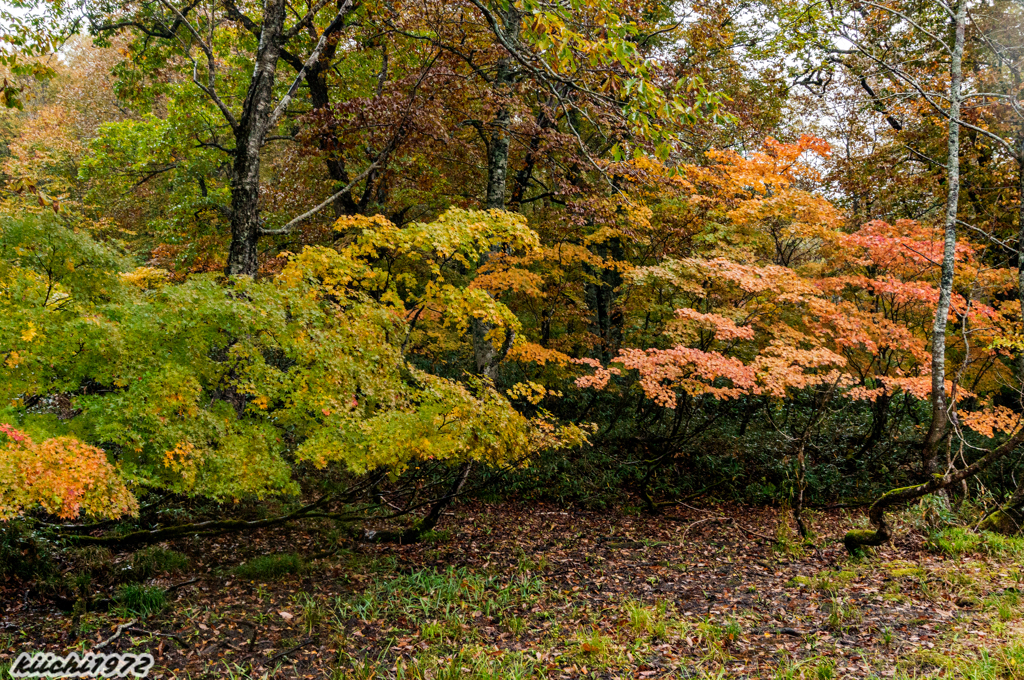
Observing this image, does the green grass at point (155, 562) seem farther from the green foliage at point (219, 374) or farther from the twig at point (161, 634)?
the green foliage at point (219, 374)

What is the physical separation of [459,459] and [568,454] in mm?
5944

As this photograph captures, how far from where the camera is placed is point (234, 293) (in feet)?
16.4

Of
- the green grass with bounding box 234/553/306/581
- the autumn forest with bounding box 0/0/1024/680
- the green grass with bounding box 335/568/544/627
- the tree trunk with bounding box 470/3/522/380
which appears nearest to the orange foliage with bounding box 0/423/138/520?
the autumn forest with bounding box 0/0/1024/680

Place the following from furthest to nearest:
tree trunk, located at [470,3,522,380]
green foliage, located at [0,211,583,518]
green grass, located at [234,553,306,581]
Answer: tree trunk, located at [470,3,522,380] < green grass, located at [234,553,306,581] < green foliage, located at [0,211,583,518]

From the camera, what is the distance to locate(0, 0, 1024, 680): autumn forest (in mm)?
4484

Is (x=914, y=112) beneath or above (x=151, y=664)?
above

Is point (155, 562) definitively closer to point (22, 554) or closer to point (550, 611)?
point (22, 554)

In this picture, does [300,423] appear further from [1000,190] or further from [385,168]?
[1000,190]

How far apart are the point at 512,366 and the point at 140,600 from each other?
901 cm

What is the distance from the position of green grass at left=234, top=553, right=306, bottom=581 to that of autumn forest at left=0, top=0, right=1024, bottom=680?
0.10ft

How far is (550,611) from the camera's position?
5.81 metres

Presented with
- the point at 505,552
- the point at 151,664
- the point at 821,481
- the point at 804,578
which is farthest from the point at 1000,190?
the point at 151,664

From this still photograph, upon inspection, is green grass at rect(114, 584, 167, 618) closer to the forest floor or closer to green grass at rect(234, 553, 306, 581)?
the forest floor

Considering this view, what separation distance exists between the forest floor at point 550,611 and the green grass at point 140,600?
0.05 feet
